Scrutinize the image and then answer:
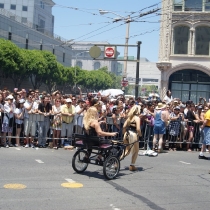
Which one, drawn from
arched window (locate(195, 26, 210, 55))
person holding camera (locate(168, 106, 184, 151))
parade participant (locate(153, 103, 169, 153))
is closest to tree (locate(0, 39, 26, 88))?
arched window (locate(195, 26, 210, 55))

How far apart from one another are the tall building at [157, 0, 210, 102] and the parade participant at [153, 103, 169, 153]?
2384cm

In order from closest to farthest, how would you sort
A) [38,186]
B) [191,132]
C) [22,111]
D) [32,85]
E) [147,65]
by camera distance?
[38,186] < [22,111] < [191,132] < [32,85] < [147,65]

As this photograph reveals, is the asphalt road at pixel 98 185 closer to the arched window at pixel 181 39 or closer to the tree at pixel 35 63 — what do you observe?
the arched window at pixel 181 39

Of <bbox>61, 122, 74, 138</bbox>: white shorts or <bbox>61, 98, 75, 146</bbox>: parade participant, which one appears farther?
<bbox>61, 122, 74, 138</bbox>: white shorts

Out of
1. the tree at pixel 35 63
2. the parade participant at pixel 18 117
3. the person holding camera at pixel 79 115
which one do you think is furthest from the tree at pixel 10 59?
the parade participant at pixel 18 117

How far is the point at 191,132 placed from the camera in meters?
17.0

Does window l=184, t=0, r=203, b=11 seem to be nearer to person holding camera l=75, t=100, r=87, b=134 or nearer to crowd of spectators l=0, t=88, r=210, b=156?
crowd of spectators l=0, t=88, r=210, b=156

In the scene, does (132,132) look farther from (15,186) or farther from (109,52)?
(109,52)

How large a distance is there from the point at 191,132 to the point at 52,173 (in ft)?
26.4

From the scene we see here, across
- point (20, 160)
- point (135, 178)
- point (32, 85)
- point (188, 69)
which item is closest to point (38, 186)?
point (135, 178)

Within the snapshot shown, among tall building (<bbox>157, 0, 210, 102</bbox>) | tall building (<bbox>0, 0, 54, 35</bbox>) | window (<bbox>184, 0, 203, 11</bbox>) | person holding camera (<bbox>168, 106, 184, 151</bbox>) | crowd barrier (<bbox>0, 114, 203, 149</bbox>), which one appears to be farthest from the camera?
tall building (<bbox>0, 0, 54, 35</bbox>)

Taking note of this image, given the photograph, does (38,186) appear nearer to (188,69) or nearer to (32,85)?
(188,69)

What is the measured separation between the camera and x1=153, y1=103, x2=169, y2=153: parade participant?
15.6 m

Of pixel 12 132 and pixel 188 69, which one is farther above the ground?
pixel 188 69
